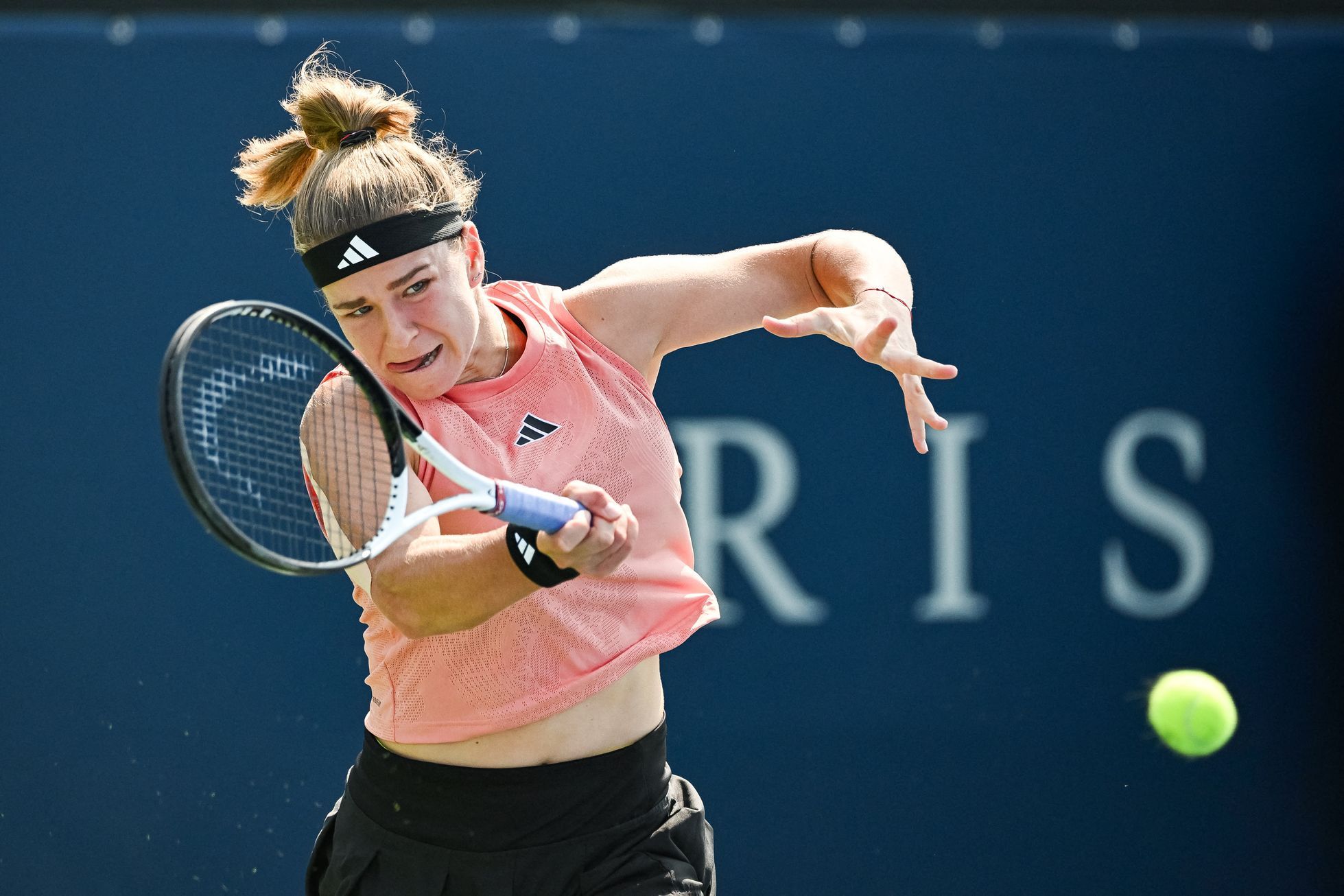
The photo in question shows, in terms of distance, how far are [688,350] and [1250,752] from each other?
5.61ft

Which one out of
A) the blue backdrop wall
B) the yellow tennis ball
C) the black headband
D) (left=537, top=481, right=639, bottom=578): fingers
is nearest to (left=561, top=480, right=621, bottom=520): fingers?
(left=537, top=481, right=639, bottom=578): fingers

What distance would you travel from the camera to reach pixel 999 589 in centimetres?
359

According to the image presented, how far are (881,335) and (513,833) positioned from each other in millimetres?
825

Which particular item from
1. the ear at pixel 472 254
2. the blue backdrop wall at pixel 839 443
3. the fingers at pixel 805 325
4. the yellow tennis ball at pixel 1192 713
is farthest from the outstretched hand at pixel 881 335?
the yellow tennis ball at pixel 1192 713

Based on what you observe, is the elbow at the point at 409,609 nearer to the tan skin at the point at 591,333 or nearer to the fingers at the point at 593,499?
the tan skin at the point at 591,333

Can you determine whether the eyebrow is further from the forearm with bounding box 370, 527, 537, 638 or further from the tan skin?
the forearm with bounding box 370, 527, 537, 638

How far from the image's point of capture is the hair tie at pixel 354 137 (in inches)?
79.9

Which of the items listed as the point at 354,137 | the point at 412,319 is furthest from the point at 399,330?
the point at 354,137

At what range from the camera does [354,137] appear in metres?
2.03

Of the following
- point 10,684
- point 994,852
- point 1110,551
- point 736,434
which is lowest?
point 994,852

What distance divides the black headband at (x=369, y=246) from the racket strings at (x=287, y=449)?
156 mm

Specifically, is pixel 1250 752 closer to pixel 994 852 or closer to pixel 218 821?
pixel 994 852

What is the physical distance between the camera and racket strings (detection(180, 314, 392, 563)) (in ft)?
6.15

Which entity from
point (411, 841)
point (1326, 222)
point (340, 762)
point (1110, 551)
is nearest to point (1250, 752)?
point (1110, 551)
